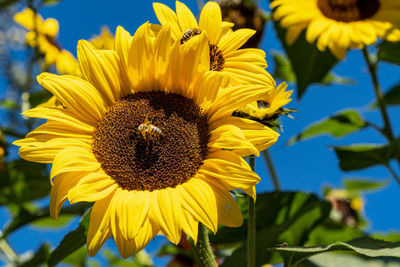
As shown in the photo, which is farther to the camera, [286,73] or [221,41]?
[286,73]

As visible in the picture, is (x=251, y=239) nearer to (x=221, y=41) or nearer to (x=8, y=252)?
(x=221, y=41)

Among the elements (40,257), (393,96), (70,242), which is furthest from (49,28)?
(70,242)

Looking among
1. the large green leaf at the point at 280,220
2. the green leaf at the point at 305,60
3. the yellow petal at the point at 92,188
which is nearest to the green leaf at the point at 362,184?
the green leaf at the point at 305,60

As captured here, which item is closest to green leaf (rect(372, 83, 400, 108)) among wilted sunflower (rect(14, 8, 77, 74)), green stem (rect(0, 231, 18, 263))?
wilted sunflower (rect(14, 8, 77, 74))

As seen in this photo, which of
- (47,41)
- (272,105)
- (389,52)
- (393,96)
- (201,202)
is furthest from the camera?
(47,41)

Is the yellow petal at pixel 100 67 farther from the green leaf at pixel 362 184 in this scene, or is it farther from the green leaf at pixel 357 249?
the green leaf at pixel 362 184

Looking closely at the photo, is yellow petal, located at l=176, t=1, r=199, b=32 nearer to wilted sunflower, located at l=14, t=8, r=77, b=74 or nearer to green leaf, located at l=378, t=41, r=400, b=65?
green leaf, located at l=378, t=41, r=400, b=65
